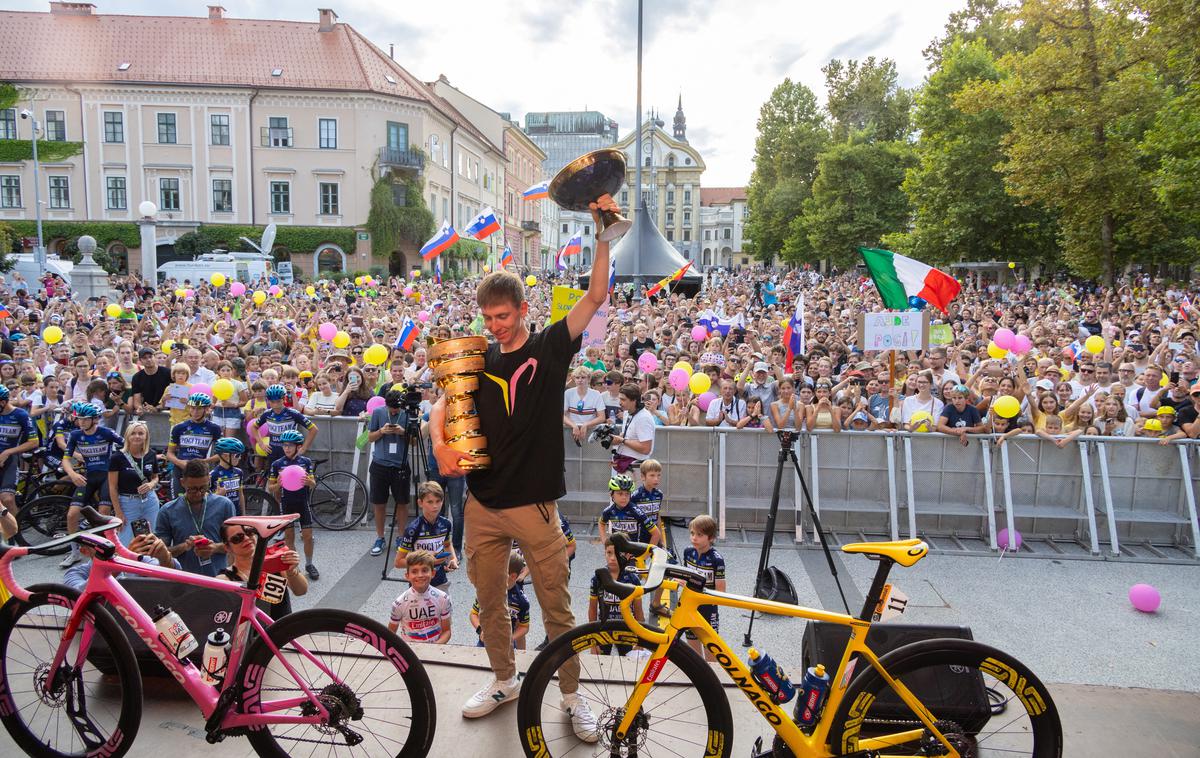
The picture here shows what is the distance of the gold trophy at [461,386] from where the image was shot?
320 cm

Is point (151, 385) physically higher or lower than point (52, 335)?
lower

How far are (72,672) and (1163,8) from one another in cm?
2002

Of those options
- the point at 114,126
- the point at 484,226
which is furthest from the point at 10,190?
the point at 484,226

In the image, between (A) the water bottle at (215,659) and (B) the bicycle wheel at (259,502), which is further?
(B) the bicycle wheel at (259,502)

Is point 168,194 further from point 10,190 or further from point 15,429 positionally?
point 15,429

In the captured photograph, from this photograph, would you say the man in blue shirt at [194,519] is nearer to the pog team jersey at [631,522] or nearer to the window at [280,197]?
the pog team jersey at [631,522]

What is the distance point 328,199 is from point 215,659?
152 feet

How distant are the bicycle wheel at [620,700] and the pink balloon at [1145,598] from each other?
5483mm

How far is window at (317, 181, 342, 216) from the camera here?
4538cm

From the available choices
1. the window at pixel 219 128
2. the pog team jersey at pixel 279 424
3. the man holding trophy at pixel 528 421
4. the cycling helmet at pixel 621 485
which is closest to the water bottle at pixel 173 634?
the man holding trophy at pixel 528 421

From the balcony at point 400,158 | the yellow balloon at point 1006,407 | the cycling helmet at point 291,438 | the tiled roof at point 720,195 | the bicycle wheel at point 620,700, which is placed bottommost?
the bicycle wheel at point 620,700

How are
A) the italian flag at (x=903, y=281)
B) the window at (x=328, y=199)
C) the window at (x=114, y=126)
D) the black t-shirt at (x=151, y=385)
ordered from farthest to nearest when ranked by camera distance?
the window at (x=328, y=199) → the window at (x=114, y=126) → the italian flag at (x=903, y=281) → the black t-shirt at (x=151, y=385)

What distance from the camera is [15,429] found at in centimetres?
829

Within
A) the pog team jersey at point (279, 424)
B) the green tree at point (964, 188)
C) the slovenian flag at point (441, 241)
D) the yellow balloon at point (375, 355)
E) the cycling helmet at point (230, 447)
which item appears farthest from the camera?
the green tree at point (964, 188)
